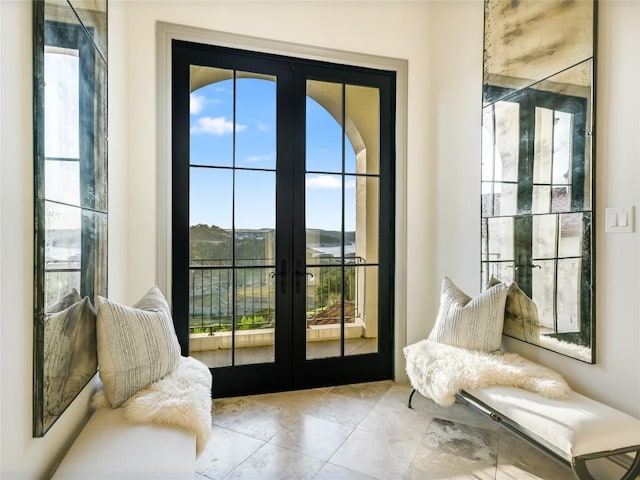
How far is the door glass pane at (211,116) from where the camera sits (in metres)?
2.71

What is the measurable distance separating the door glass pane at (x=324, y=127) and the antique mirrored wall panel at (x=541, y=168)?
1.06 meters

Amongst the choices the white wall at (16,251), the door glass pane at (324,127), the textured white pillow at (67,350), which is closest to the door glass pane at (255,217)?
the door glass pane at (324,127)

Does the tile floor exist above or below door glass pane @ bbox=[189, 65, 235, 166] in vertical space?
below

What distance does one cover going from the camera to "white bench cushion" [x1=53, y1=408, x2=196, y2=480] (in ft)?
Result: 3.95

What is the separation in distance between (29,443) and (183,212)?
1.71 meters

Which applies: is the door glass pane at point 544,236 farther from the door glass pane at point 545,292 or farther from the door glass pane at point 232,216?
the door glass pane at point 232,216

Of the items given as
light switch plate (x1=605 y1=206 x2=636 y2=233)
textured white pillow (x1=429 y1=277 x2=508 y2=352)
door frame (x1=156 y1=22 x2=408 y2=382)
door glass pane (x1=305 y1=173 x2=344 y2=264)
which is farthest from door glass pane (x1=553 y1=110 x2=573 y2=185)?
door glass pane (x1=305 y1=173 x2=344 y2=264)

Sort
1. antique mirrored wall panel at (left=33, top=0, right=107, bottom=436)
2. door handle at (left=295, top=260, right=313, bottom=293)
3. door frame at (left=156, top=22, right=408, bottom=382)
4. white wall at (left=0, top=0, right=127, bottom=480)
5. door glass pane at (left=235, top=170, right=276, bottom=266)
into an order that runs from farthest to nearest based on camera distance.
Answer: door handle at (left=295, top=260, right=313, bottom=293), door glass pane at (left=235, top=170, right=276, bottom=266), door frame at (left=156, top=22, right=408, bottom=382), antique mirrored wall panel at (left=33, top=0, right=107, bottom=436), white wall at (left=0, top=0, right=127, bottom=480)

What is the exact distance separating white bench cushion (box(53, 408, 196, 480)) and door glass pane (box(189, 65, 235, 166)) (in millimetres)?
1770

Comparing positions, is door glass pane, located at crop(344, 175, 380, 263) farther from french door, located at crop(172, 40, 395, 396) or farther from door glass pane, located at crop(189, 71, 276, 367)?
door glass pane, located at crop(189, 71, 276, 367)

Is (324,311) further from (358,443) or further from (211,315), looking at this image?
(358,443)

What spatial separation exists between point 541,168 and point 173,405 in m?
2.19

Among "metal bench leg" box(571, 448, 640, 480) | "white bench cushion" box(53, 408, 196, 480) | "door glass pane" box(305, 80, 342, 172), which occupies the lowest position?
"metal bench leg" box(571, 448, 640, 480)

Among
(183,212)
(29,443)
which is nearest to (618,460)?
(29,443)
